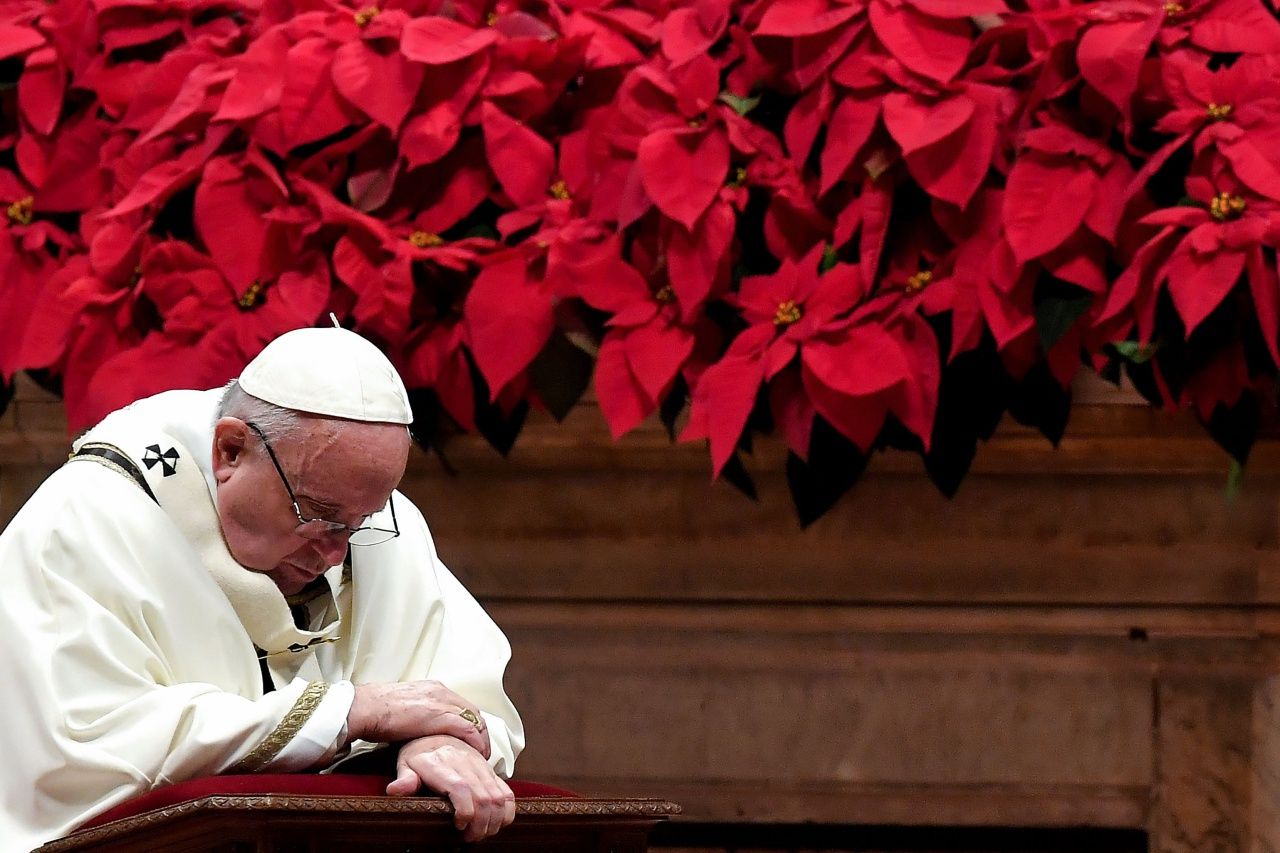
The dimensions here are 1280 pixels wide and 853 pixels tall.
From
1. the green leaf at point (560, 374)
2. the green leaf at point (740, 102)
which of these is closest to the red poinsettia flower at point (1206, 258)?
the green leaf at point (740, 102)

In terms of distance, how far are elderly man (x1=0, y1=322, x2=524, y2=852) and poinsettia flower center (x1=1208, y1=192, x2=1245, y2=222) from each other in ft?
3.67

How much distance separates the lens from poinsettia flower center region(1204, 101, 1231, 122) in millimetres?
2777

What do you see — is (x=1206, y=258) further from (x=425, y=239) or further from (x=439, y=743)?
(x=439, y=743)

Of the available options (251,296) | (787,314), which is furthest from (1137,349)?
(251,296)

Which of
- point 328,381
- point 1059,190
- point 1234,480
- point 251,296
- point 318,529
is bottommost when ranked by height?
point 1234,480

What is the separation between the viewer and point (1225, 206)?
108 inches

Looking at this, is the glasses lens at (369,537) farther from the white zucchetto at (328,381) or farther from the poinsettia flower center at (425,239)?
the poinsettia flower center at (425,239)

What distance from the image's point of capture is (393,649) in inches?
99.2

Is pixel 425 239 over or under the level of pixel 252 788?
under

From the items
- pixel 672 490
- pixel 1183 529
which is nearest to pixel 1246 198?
pixel 1183 529

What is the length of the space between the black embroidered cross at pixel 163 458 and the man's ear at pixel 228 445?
50mm

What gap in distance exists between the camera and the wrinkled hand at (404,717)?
2258mm

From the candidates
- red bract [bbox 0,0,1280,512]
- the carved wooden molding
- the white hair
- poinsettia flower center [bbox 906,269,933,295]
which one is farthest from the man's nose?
poinsettia flower center [bbox 906,269,933,295]

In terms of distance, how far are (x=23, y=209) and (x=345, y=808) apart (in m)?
1.58
